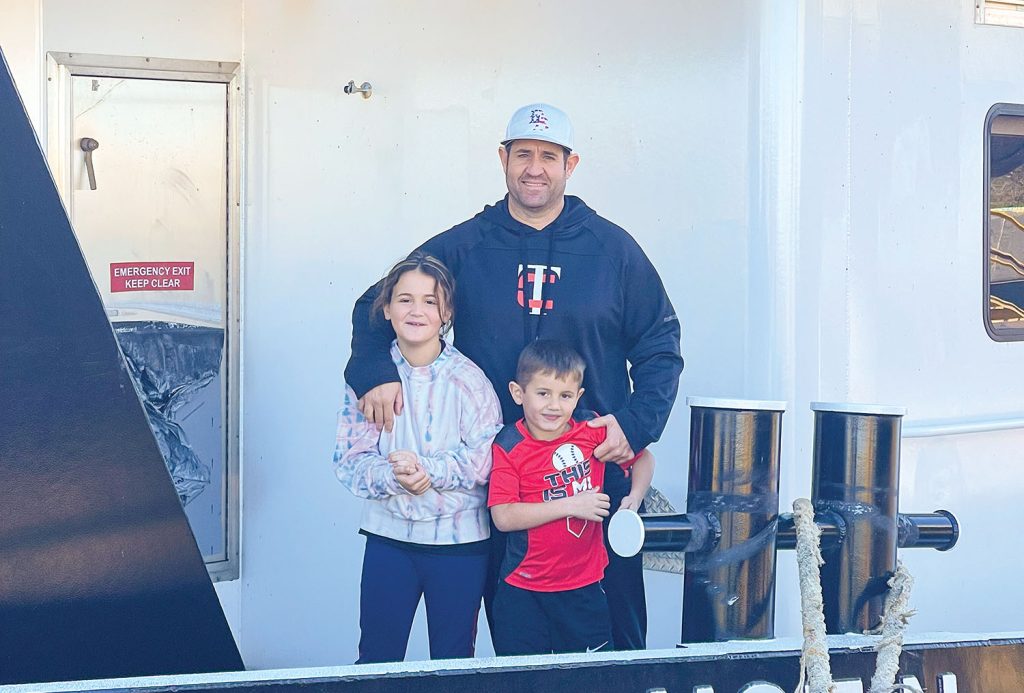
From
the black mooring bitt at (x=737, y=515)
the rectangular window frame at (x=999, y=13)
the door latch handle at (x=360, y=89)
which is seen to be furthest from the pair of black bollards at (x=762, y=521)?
the door latch handle at (x=360, y=89)

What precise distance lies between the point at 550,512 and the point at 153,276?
1.62 meters

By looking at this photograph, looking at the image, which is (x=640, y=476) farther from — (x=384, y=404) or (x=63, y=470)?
(x=63, y=470)

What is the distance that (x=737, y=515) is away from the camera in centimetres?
215

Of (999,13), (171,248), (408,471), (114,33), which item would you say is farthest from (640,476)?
(114,33)

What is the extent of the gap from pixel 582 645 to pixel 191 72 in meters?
2.02

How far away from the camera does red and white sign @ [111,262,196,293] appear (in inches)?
140

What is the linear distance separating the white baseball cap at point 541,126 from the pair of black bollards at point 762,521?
792mm

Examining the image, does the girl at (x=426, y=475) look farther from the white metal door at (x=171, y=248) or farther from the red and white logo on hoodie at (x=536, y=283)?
the white metal door at (x=171, y=248)

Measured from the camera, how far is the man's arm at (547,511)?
2.59m

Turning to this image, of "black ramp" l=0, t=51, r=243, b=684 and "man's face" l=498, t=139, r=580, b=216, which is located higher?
"man's face" l=498, t=139, r=580, b=216

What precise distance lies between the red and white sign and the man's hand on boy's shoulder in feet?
4.97

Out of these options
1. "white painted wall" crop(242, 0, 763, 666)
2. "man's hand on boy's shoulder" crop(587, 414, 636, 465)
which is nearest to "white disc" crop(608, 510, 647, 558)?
"man's hand on boy's shoulder" crop(587, 414, 636, 465)

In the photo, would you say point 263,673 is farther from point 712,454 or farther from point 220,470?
point 220,470

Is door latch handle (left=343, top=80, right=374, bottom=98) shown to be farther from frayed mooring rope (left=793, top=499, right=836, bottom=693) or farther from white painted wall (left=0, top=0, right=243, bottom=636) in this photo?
frayed mooring rope (left=793, top=499, right=836, bottom=693)
